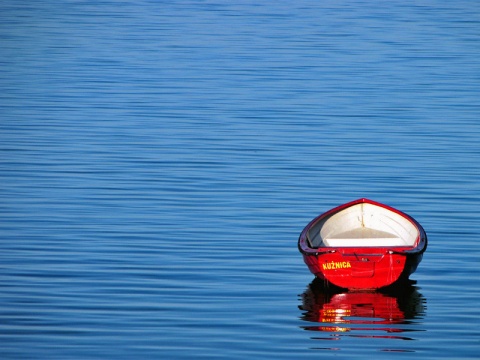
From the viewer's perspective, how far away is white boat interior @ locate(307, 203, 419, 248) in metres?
19.9

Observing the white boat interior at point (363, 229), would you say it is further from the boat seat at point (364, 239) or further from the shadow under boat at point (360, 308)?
the shadow under boat at point (360, 308)

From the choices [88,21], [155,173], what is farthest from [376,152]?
[88,21]

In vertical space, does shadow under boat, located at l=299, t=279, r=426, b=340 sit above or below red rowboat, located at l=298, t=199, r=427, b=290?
below

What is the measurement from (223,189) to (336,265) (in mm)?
7746

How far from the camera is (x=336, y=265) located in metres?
18.0

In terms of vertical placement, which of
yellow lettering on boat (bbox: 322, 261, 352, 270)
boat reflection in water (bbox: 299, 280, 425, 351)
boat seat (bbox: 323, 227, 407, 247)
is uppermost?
boat seat (bbox: 323, 227, 407, 247)

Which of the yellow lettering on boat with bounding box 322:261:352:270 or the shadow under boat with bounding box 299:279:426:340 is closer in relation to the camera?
the shadow under boat with bounding box 299:279:426:340

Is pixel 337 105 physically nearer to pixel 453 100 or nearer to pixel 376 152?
pixel 453 100

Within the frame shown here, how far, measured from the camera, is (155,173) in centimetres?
2697

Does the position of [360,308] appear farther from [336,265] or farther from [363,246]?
[363,246]

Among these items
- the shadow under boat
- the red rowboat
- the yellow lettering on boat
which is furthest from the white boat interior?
the yellow lettering on boat

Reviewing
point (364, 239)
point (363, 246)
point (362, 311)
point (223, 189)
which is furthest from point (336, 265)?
point (223, 189)

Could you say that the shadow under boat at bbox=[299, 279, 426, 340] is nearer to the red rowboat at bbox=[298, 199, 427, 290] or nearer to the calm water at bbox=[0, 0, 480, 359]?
the calm water at bbox=[0, 0, 480, 359]

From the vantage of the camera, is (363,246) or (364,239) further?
(364,239)
